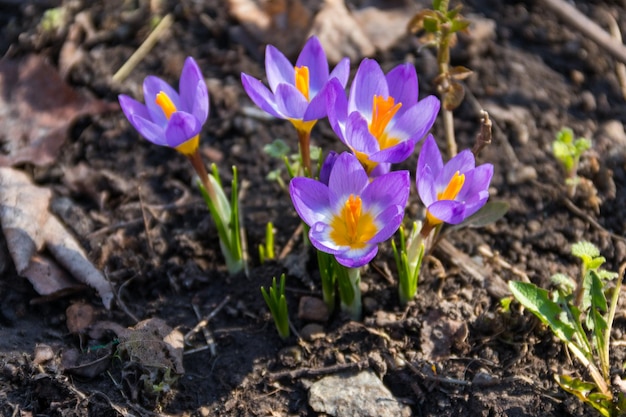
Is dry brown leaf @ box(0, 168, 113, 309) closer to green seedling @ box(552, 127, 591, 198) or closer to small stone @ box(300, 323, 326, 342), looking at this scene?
small stone @ box(300, 323, 326, 342)

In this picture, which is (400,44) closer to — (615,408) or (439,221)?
(439,221)

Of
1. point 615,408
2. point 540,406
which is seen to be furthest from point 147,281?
point 615,408

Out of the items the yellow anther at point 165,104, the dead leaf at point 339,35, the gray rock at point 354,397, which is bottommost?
the gray rock at point 354,397

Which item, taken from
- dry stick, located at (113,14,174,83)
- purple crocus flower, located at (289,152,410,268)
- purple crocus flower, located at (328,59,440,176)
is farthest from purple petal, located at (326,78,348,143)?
dry stick, located at (113,14,174,83)

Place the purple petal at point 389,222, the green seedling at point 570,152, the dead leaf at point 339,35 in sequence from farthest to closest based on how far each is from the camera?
the dead leaf at point 339,35 < the green seedling at point 570,152 < the purple petal at point 389,222

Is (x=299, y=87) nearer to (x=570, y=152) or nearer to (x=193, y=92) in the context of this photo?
(x=193, y=92)

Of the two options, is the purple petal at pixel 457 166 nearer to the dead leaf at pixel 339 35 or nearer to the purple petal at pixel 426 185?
the purple petal at pixel 426 185

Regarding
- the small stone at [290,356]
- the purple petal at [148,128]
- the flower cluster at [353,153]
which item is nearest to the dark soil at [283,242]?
the small stone at [290,356]
